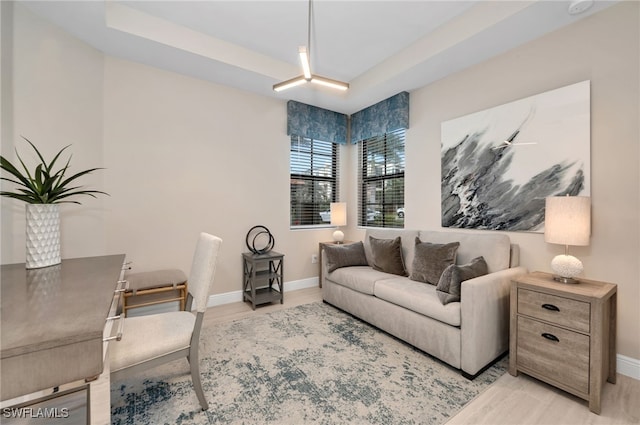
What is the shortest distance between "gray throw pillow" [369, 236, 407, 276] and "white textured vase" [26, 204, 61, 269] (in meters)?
2.75

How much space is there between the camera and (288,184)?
3.86m

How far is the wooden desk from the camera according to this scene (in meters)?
0.70

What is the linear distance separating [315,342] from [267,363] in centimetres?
49

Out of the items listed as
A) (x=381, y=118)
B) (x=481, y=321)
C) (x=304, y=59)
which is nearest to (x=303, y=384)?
(x=481, y=321)

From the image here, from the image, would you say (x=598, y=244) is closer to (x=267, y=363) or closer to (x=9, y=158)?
(x=267, y=363)

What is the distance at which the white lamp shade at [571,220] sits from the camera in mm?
1832

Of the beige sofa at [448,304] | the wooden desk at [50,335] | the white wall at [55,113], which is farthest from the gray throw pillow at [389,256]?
the white wall at [55,113]

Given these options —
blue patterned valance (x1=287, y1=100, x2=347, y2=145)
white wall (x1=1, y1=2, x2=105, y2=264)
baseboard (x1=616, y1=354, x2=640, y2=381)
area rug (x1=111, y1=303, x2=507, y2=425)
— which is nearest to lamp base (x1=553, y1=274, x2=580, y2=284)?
baseboard (x1=616, y1=354, x2=640, y2=381)

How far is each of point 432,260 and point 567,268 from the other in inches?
37.8

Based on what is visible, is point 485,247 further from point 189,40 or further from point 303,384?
point 189,40

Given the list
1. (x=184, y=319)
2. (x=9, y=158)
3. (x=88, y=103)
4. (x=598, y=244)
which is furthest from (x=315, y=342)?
(x=88, y=103)

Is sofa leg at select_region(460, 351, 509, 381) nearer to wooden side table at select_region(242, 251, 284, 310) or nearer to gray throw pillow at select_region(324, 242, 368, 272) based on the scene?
gray throw pillow at select_region(324, 242, 368, 272)

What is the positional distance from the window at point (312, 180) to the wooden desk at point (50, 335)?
2.88 m

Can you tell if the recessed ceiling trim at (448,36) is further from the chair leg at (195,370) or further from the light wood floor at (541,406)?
the chair leg at (195,370)
